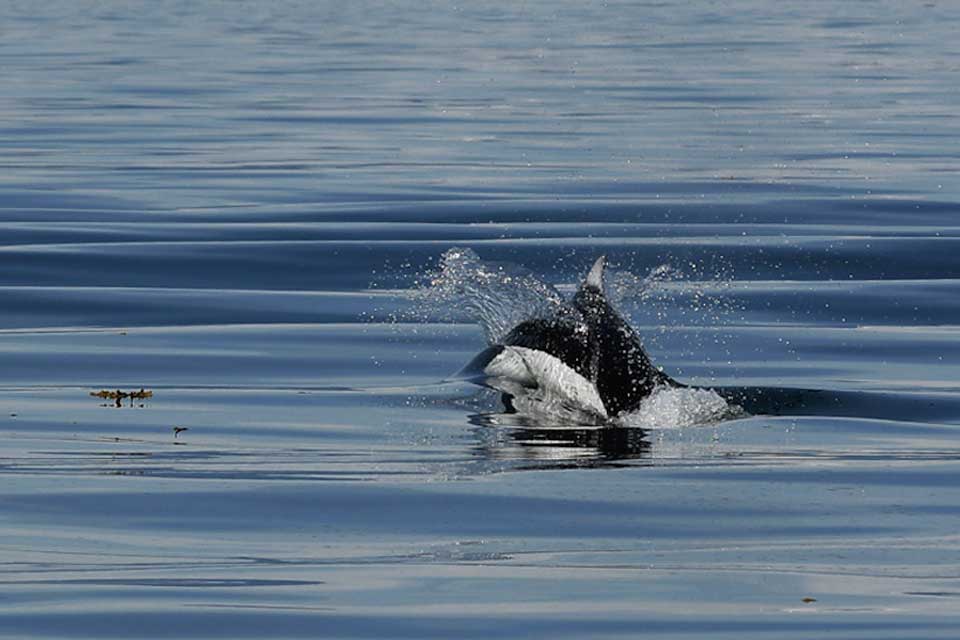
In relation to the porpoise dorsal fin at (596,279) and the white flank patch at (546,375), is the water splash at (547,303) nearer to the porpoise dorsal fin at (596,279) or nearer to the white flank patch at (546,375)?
the white flank patch at (546,375)

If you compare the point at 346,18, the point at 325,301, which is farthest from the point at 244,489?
the point at 346,18

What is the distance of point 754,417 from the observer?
1235cm

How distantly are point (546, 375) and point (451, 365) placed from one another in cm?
151

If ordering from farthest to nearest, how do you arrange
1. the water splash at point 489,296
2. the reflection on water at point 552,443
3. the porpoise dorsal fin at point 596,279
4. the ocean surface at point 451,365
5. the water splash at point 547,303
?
the water splash at point 489,296, the porpoise dorsal fin at point 596,279, the water splash at point 547,303, the reflection on water at point 552,443, the ocean surface at point 451,365

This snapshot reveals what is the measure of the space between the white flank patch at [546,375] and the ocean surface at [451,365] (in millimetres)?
373

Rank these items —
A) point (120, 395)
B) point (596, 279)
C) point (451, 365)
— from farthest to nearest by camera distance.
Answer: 1. point (451, 365)
2. point (596, 279)
3. point (120, 395)

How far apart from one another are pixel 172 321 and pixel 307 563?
809 centimetres

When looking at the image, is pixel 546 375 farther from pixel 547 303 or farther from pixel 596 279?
pixel 547 303

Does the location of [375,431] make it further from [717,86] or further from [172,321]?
[717,86]

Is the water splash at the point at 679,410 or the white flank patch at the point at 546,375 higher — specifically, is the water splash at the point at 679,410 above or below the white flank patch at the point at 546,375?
below

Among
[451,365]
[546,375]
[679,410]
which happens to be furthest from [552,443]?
[451,365]

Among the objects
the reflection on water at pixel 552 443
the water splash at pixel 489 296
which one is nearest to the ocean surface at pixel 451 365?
the reflection on water at pixel 552 443

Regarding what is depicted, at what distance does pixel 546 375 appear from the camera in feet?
42.4

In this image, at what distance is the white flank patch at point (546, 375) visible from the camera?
488 inches
